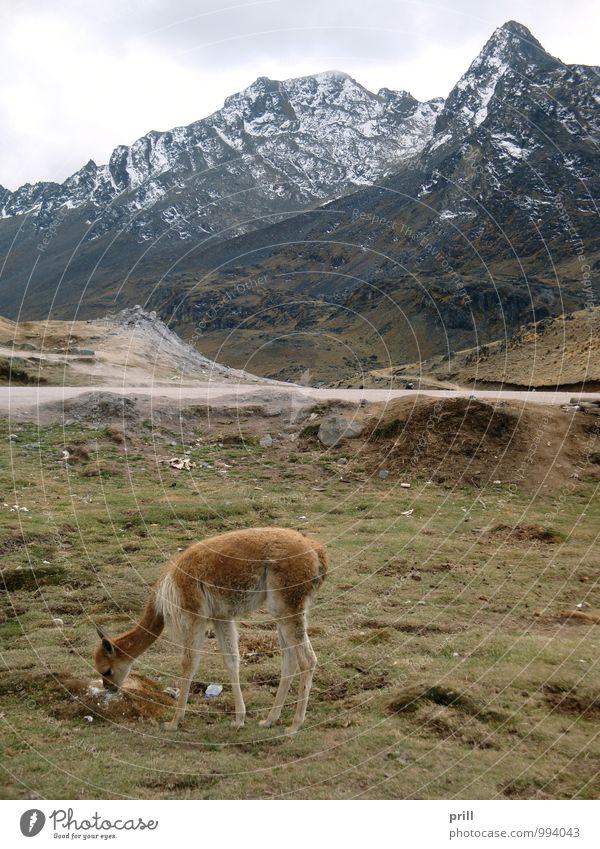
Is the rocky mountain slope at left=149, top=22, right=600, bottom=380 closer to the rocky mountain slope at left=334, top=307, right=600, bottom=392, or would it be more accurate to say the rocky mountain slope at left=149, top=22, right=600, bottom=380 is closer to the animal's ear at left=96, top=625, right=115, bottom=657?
the rocky mountain slope at left=334, top=307, right=600, bottom=392

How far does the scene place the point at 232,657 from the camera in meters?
9.51

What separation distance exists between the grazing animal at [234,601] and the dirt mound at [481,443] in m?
15.5

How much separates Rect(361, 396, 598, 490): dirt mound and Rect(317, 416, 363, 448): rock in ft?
1.73

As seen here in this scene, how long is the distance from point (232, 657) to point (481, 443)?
17856 millimetres

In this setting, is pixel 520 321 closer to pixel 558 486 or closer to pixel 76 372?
pixel 76 372

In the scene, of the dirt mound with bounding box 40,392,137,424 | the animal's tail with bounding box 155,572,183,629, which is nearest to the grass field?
the animal's tail with bounding box 155,572,183,629

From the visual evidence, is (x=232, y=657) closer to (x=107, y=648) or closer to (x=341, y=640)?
(x=107, y=648)

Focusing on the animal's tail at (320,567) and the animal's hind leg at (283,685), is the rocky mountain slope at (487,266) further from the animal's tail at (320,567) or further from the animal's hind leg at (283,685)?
the animal's hind leg at (283,685)

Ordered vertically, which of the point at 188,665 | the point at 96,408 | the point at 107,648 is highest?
the point at 96,408

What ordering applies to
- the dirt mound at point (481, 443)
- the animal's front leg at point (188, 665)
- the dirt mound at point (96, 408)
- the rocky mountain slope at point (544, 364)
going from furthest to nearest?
the rocky mountain slope at point (544, 364), the dirt mound at point (96, 408), the dirt mound at point (481, 443), the animal's front leg at point (188, 665)

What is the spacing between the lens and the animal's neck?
376 inches

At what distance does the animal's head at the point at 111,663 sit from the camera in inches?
367

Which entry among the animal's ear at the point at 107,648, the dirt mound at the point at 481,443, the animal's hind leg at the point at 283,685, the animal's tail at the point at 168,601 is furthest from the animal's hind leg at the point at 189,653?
the dirt mound at the point at 481,443

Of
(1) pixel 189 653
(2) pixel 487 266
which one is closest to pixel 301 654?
(1) pixel 189 653
